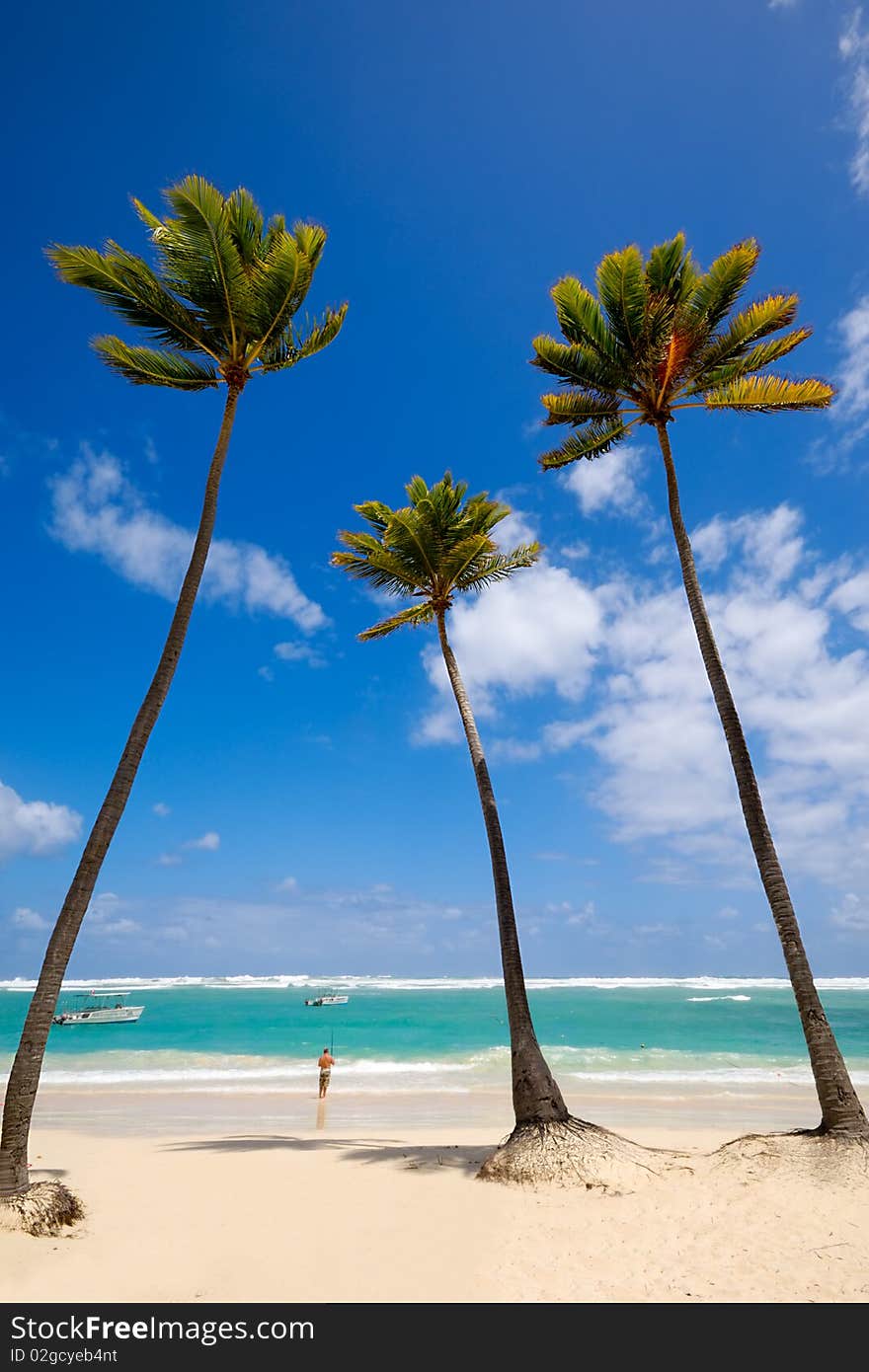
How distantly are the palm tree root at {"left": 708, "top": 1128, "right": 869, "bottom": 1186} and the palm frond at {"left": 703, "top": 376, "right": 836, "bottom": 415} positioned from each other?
10.6 m

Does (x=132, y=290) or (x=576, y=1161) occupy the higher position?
(x=132, y=290)

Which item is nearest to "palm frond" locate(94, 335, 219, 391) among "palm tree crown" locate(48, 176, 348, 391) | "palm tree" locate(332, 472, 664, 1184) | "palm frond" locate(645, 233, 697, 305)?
"palm tree crown" locate(48, 176, 348, 391)

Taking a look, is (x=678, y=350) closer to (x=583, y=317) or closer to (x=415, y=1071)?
(x=583, y=317)

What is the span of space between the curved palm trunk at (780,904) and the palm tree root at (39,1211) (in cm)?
858

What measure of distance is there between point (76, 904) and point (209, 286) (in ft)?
26.6

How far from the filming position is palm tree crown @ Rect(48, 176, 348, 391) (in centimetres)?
941

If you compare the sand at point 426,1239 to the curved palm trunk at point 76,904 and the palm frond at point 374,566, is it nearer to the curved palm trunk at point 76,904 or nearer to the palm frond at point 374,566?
the curved palm trunk at point 76,904

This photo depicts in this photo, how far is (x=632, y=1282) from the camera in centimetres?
630

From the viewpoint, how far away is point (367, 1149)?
12602 mm

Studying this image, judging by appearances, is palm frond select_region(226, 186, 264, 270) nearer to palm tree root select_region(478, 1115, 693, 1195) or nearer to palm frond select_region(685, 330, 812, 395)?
palm frond select_region(685, 330, 812, 395)

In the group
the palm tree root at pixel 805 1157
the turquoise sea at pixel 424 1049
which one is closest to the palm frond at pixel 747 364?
the palm tree root at pixel 805 1157
